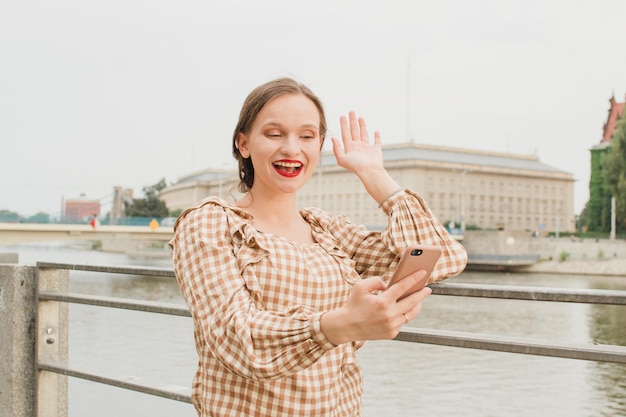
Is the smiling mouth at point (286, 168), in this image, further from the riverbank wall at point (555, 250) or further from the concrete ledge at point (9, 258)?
the riverbank wall at point (555, 250)

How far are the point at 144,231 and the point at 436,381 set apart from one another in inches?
841

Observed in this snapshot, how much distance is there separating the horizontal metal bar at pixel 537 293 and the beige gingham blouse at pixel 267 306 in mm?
299

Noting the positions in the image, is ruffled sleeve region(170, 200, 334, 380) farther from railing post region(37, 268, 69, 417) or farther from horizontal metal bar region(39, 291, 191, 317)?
railing post region(37, 268, 69, 417)

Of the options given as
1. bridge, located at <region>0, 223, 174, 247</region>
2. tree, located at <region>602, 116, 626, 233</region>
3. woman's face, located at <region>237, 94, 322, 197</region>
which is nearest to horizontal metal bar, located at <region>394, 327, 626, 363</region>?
woman's face, located at <region>237, 94, 322, 197</region>

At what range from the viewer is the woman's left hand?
176cm

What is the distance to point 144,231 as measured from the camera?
3175 centimetres

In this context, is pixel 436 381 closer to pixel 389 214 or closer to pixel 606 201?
pixel 389 214

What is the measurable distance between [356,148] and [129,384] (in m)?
1.45

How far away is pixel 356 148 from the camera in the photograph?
1.79 meters

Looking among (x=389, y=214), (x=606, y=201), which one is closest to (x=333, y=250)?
(x=389, y=214)

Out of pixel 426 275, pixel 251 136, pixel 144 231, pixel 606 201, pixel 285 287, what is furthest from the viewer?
pixel 606 201

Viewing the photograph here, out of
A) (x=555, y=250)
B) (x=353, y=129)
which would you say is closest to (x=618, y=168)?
(x=555, y=250)

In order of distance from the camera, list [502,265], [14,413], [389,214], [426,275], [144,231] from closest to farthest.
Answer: [426,275], [389,214], [14,413], [144,231], [502,265]

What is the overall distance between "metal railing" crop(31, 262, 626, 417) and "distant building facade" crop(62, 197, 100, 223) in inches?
1174
